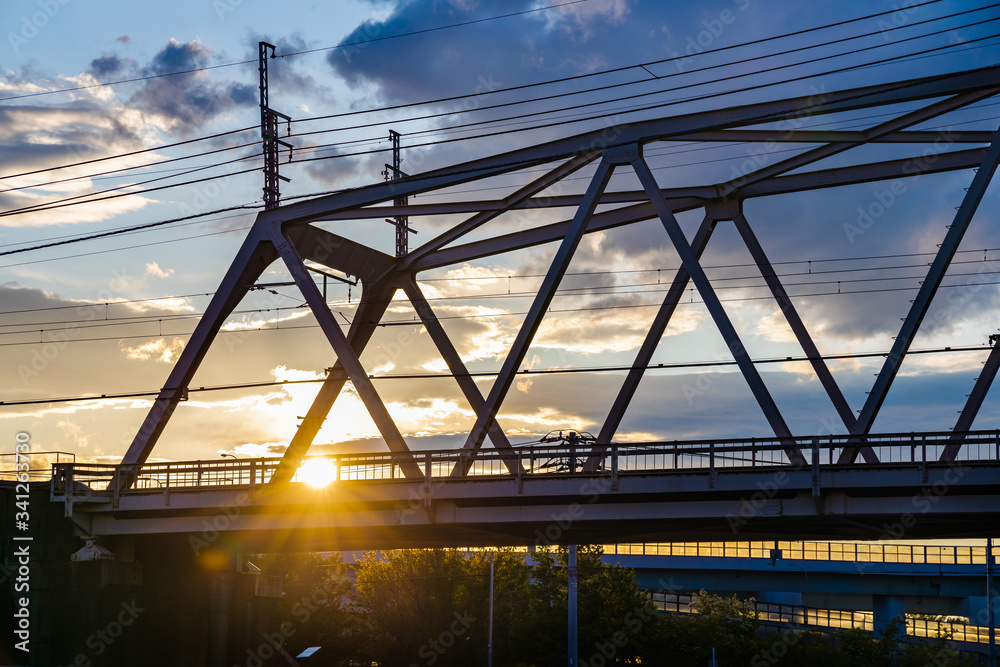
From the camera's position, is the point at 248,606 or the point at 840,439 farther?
the point at 248,606

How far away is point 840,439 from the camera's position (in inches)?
1043

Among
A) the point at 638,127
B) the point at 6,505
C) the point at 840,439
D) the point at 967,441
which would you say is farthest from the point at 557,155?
the point at 6,505

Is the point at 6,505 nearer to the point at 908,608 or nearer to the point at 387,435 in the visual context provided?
the point at 387,435

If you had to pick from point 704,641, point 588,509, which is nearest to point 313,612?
point 704,641

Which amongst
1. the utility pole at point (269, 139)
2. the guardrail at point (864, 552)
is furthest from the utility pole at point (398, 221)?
the guardrail at point (864, 552)

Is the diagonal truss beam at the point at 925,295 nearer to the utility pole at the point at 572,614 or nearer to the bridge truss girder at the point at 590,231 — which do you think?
the bridge truss girder at the point at 590,231

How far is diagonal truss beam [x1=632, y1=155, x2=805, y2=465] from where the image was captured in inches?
1126

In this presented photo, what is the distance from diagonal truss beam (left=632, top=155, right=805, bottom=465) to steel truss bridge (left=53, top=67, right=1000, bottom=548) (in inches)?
2.4

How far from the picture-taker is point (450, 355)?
132 ft

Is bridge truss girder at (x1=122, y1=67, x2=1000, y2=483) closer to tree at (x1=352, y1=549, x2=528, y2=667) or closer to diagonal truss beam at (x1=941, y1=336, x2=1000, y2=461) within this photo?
diagonal truss beam at (x1=941, y1=336, x2=1000, y2=461)

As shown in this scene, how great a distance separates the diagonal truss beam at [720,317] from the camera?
93.8ft

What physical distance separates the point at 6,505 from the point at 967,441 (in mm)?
30752

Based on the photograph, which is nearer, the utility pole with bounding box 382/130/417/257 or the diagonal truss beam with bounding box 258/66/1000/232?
the diagonal truss beam with bounding box 258/66/1000/232

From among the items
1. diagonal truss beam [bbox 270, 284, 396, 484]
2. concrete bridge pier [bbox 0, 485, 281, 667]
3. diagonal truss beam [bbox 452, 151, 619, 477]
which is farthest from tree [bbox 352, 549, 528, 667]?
diagonal truss beam [bbox 452, 151, 619, 477]
